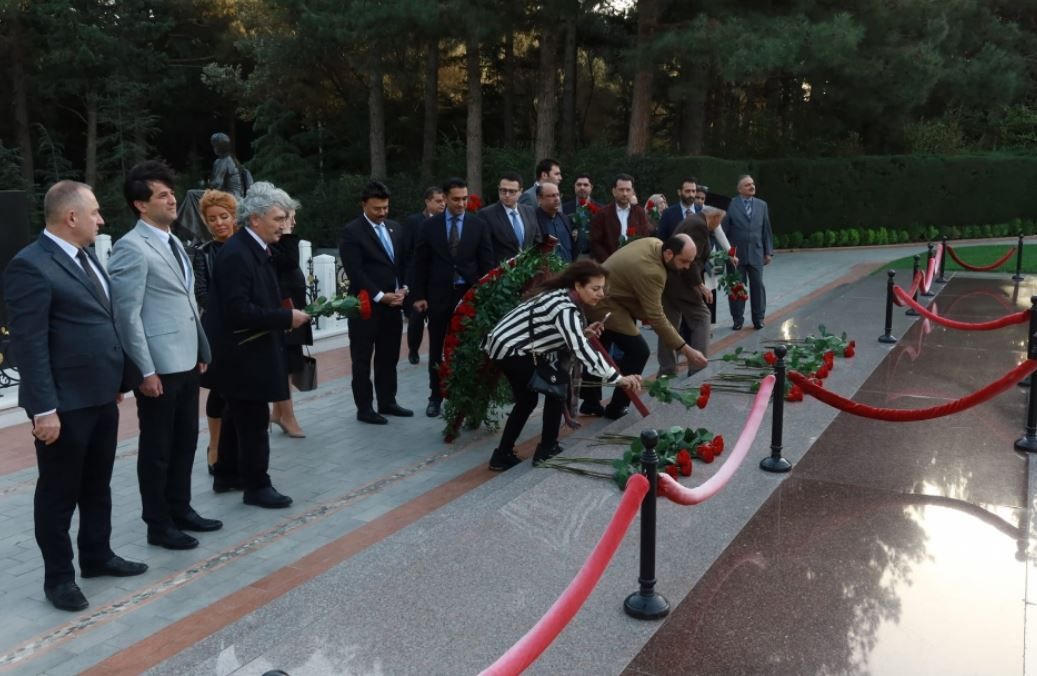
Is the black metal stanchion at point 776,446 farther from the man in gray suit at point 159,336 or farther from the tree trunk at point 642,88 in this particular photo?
the tree trunk at point 642,88

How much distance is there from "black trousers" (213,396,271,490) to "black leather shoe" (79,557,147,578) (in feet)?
3.53

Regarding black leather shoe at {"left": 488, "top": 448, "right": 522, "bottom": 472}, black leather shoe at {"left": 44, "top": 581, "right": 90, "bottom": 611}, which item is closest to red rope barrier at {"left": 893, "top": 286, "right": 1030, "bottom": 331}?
black leather shoe at {"left": 488, "top": 448, "right": 522, "bottom": 472}

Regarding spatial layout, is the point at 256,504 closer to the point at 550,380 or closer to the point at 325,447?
the point at 325,447

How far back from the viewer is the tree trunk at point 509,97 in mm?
28875

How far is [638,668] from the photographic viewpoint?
3721 millimetres

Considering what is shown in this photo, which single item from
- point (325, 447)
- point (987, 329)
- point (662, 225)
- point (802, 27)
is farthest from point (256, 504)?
point (802, 27)

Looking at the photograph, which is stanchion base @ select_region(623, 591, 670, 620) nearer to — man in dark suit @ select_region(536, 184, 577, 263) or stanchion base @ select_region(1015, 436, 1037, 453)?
stanchion base @ select_region(1015, 436, 1037, 453)

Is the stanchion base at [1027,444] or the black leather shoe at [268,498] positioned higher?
the stanchion base at [1027,444]

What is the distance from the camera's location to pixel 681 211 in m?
9.97

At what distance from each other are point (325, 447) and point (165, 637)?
301 centimetres

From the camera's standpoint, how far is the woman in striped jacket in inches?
233

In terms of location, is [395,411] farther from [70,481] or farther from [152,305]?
[70,481]

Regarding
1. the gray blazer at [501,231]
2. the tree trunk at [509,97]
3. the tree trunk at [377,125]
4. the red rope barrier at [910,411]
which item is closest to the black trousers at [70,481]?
the red rope barrier at [910,411]

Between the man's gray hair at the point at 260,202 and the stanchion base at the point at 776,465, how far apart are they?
3417mm
